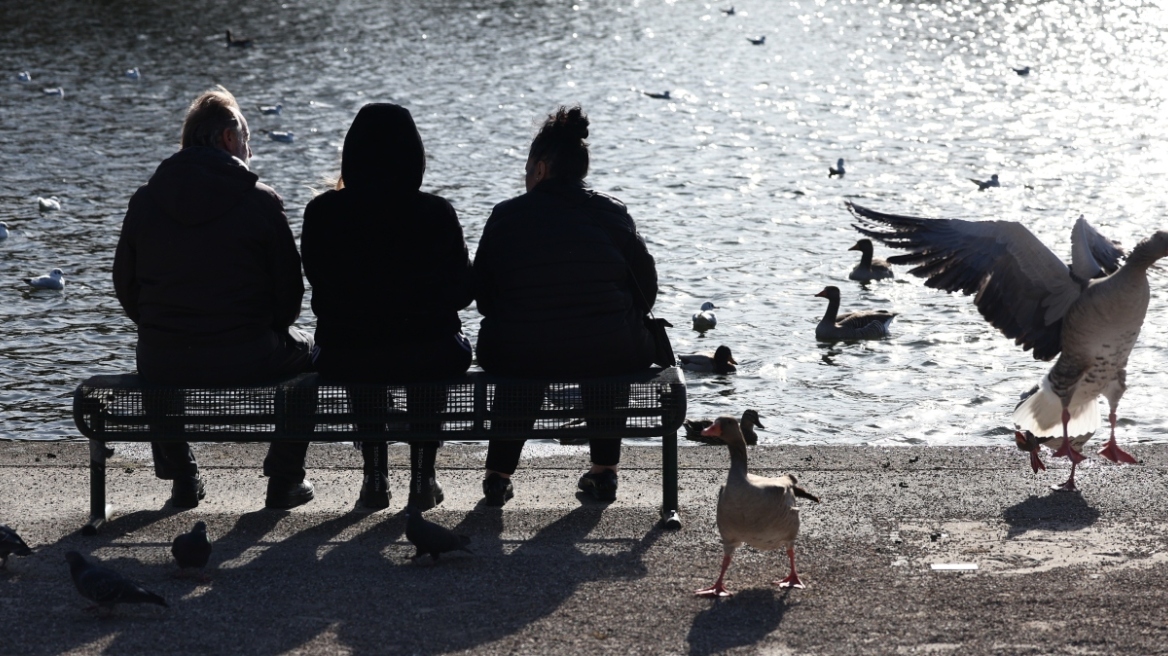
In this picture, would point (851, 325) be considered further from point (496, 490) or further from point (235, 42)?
point (235, 42)

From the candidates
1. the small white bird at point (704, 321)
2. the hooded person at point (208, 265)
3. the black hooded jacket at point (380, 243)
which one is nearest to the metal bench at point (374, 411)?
the hooded person at point (208, 265)

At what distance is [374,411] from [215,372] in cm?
65

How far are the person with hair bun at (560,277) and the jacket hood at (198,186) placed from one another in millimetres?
1019

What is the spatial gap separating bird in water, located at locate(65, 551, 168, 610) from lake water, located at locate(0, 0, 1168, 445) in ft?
5.11

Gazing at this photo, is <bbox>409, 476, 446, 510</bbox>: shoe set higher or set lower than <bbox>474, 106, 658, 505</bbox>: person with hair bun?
lower

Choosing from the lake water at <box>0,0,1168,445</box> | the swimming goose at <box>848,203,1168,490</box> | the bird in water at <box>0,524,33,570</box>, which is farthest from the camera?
the lake water at <box>0,0,1168,445</box>

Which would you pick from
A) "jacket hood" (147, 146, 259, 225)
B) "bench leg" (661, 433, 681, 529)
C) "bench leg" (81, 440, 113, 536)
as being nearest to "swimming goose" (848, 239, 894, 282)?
"bench leg" (661, 433, 681, 529)

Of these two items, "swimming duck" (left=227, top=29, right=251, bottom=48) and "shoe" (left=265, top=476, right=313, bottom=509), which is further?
"swimming duck" (left=227, top=29, right=251, bottom=48)

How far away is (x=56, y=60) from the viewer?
2712cm

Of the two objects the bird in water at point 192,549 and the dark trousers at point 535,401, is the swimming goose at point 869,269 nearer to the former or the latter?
the dark trousers at point 535,401

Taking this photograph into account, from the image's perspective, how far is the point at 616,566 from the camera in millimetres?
5285

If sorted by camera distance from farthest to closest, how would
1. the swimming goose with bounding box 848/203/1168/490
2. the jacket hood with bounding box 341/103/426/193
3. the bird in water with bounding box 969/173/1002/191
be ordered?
the bird in water with bounding box 969/173/1002/191
the swimming goose with bounding box 848/203/1168/490
the jacket hood with bounding box 341/103/426/193

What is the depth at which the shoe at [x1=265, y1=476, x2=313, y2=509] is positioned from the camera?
5.94 metres

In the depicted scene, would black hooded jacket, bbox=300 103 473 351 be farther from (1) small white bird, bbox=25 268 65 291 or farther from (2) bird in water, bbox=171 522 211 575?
(1) small white bird, bbox=25 268 65 291
